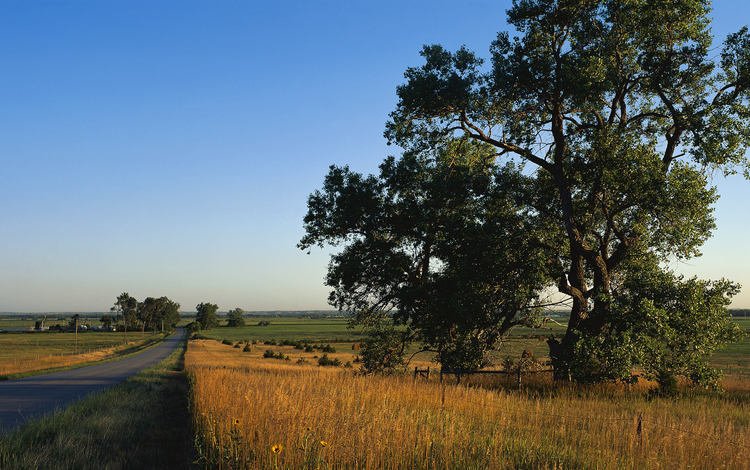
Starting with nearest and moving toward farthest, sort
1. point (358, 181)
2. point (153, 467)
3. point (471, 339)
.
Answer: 1. point (153, 467)
2. point (471, 339)
3. point (358, 181)

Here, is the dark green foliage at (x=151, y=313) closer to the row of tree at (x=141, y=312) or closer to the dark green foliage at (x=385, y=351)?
the row of tree at (x=141, y=312)

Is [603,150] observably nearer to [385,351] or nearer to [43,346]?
[385,351]

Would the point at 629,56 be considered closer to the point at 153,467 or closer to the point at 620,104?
the point at 620,104

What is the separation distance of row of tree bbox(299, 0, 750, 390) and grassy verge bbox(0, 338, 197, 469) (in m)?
9.07

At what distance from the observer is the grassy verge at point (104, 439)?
8.23m

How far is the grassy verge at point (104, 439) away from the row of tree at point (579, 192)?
9072 mm

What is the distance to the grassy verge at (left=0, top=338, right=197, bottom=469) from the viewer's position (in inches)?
324

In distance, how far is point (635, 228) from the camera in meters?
16.5

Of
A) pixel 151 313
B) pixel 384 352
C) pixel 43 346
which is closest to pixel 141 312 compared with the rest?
pixel 151 313

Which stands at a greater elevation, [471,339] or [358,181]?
[358,181]

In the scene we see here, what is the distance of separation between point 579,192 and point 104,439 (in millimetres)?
15533

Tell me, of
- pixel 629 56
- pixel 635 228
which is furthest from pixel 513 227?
pixel 629 56

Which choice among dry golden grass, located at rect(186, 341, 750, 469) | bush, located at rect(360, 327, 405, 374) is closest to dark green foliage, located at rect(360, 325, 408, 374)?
bush, located at rect(360, 327, 405, 374)

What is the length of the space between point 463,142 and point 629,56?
6.28 m
